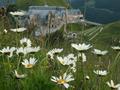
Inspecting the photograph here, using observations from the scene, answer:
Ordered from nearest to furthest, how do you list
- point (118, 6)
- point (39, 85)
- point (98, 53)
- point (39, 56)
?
point (39, 85) < point (98, 53) < point (39, 56) < point (118, 6)

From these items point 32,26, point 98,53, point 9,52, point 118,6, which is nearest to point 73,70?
point 98,53

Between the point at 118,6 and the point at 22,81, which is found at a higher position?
the point at 22,81

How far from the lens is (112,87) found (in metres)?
3.61

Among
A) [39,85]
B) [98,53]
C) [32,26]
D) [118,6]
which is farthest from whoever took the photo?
[118,6]

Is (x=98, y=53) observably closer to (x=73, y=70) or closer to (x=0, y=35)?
(x=73, y=70)

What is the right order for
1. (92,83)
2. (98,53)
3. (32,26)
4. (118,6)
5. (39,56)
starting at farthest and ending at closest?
1. (118,6)
2. (32,26)
3. (39,56)
4. (98,53)
5. (92,83)

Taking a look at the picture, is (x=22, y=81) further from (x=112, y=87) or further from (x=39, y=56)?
(x=39, y=56)

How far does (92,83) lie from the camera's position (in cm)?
399

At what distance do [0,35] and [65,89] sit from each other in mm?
2540

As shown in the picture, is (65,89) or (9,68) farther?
(9,68)

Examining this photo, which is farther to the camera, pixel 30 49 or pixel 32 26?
pixel 32 26

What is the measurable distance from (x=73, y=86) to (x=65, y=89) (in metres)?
0.14

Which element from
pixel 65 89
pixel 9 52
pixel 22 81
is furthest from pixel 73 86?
pixel 9 52

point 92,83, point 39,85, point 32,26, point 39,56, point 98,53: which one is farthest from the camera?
point 32,26
